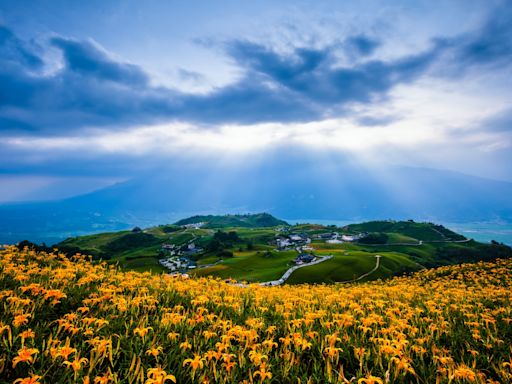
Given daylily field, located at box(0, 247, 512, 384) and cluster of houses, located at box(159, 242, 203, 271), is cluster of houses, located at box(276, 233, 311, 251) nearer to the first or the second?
cluster of houses, located at box(159, 242, 203, 271)

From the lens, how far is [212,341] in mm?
5359

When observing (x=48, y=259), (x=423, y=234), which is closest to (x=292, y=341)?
→ (x=48, y=259)

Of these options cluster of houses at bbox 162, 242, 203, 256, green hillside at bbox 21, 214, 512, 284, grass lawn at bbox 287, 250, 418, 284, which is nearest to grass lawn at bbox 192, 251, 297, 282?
green hillside at bbox 21, 214, 512, 284

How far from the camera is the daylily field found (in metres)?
4.12

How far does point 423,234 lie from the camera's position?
19900cm

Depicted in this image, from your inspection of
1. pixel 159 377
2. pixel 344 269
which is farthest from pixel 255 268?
pixel 159 377

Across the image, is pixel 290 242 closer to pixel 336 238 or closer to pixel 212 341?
pixel 336 238

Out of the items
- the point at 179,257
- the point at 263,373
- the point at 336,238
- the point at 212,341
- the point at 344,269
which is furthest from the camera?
the point at 336,238

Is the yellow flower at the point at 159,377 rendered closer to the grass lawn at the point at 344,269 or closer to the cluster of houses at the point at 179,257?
the grass lawn at the point at 344,269

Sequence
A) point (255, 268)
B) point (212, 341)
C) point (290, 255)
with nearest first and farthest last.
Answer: point (212, 341) < point (255, 268) < point (290, 255)

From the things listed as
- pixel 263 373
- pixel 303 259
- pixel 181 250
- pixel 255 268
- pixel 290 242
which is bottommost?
pixel 255 268

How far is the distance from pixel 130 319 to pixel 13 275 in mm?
4453

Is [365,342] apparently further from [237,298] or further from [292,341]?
[237,298]

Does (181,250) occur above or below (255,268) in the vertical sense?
above
